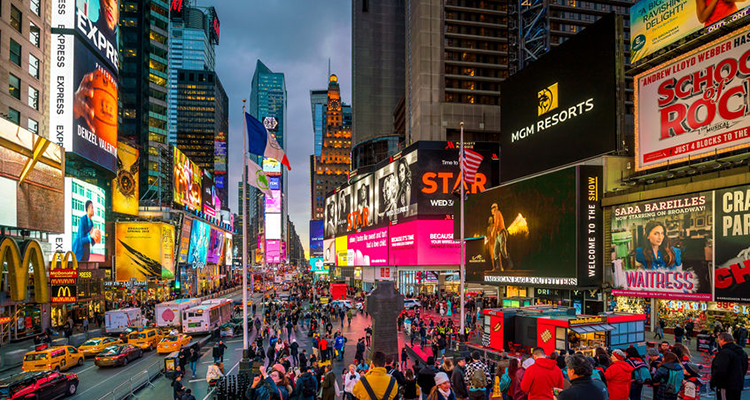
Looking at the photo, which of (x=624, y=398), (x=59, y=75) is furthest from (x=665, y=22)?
(x=59, y=75)

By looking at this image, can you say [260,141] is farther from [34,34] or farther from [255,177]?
[34,34]

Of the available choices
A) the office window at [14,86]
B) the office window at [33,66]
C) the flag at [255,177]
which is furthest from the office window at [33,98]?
the flag at [255,177]

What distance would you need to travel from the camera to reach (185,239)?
7831 cm

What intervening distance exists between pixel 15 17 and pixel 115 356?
32800 millimetres

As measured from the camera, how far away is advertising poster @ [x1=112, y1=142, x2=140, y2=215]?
6806cm

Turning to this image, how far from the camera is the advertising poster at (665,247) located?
24953 mm

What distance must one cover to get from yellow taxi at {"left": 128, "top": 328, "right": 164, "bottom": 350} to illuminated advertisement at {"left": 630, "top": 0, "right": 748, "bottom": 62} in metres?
35.0

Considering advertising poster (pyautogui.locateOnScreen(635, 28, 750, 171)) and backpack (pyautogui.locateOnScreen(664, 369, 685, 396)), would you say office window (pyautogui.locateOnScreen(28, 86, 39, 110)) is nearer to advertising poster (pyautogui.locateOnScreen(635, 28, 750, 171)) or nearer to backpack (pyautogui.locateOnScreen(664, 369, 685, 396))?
advertising poster (pyautogui.locateOnScreen(635, 28, 750, 171))

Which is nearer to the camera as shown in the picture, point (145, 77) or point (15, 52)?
point (15, 52)

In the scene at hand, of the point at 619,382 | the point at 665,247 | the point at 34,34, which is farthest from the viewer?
the point at 34,34

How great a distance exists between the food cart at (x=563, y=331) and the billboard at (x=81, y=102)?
43877 mm

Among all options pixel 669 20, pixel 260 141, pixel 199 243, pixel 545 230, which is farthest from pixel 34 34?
pixel 669 20

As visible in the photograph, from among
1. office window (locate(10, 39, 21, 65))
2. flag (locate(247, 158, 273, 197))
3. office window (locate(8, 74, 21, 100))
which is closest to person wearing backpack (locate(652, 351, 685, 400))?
flag (locate(247, 158, 273, 197))

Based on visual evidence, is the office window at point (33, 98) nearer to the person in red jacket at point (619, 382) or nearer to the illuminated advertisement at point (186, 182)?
the illuminated advertisement at point (186, 182)
